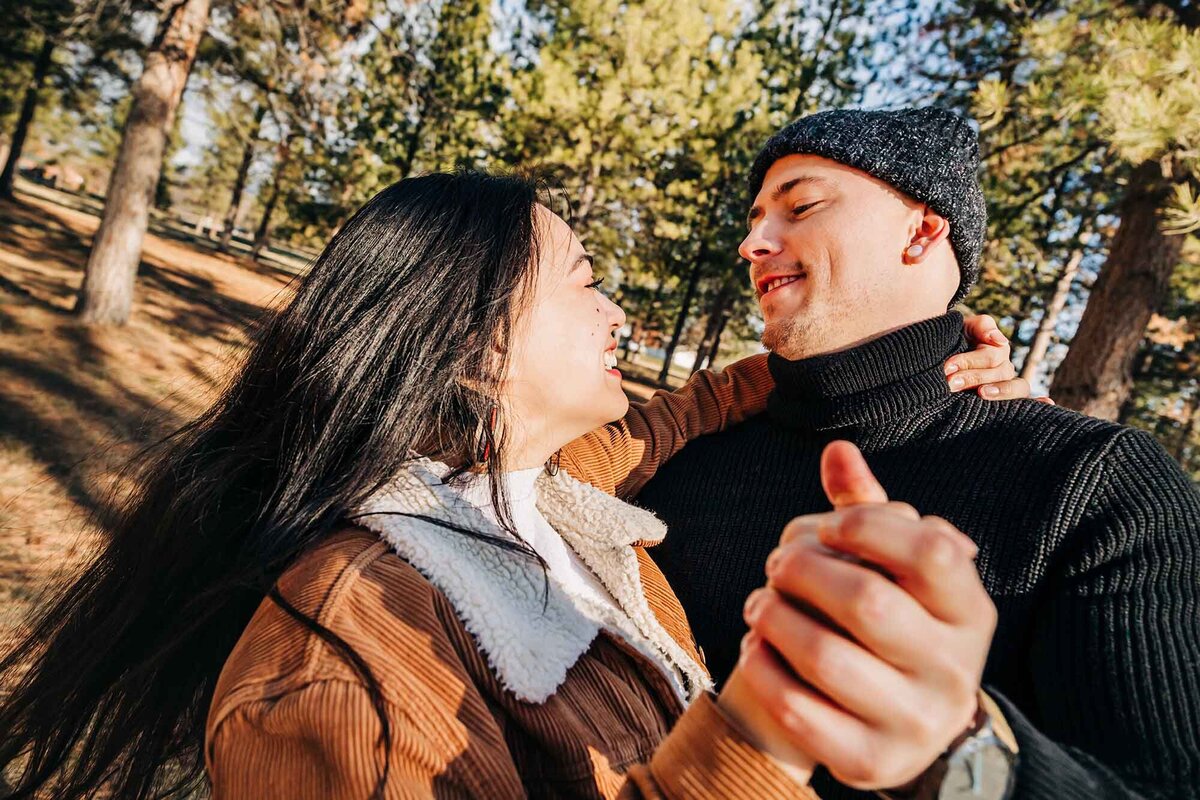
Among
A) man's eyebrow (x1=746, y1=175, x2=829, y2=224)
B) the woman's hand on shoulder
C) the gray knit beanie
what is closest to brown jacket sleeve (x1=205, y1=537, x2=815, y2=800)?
the woman's hand on shoulder

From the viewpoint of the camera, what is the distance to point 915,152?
2150mm

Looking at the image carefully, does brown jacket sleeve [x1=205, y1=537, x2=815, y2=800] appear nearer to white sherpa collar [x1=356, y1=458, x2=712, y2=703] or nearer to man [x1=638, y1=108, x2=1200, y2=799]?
white sherpa collar [x1=356, y1=458, x2=712, y2=703]

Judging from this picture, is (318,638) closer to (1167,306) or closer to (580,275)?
(580,275)

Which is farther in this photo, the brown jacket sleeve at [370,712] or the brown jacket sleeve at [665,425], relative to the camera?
the brown jacket sleeve at [665,425]

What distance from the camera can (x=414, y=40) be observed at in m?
9.55

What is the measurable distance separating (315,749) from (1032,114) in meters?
4.64

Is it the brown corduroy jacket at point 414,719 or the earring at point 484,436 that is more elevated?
the earring at point 484,436

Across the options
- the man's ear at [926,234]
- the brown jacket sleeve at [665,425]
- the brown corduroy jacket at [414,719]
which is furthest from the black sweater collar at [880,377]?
the brown corduroy jacket at [414,719]

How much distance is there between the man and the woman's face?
59 cm

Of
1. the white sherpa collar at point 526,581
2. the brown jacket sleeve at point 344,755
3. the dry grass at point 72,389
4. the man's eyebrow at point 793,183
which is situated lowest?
the dry grass at point 72,389

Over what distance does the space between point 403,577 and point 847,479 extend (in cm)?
86

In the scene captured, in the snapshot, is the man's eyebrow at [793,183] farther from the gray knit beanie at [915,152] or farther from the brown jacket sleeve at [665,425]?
the brown jacket sleeve at [665,425]

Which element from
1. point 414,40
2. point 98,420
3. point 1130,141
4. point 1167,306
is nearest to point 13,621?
point 98,420

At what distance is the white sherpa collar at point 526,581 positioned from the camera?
1332 millimetres
